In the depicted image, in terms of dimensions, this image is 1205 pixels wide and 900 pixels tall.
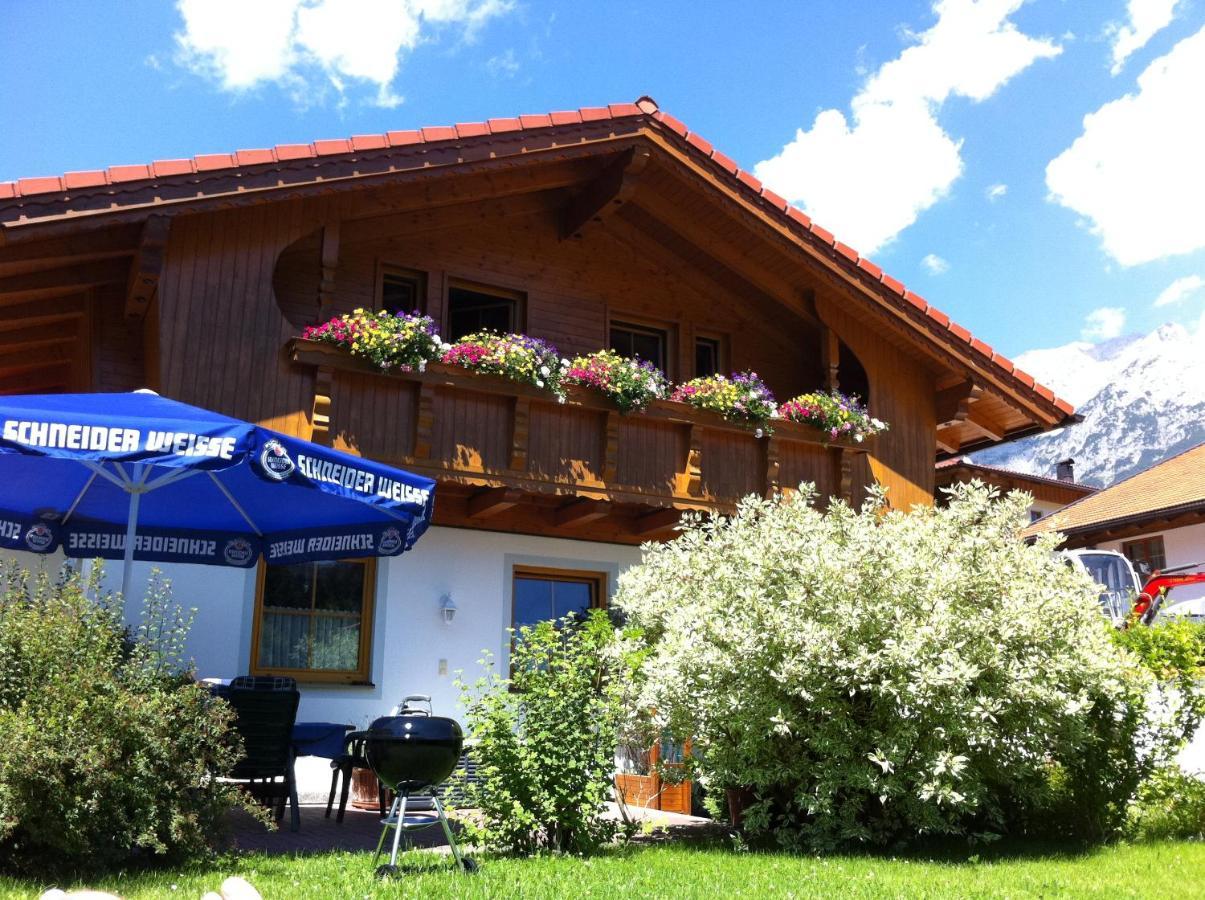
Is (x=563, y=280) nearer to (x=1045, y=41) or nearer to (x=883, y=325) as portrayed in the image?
(x=883, y=325)

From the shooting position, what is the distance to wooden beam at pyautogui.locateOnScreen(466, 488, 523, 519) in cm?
1041

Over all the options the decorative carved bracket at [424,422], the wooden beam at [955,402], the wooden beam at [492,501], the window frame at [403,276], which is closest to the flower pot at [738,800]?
the wooden beam at [492,501]

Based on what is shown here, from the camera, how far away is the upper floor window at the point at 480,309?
11891 mm

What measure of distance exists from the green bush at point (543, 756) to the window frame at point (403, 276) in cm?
553

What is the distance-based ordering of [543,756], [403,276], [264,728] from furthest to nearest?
[403,276] < [264,728] < [543,756]

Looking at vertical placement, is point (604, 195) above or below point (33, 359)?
above

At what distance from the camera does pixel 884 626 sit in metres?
6.93

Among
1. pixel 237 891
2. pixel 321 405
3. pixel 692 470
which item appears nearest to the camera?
pixel 237 891

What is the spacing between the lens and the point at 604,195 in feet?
39.0

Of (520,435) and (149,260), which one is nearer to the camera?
(149,260)

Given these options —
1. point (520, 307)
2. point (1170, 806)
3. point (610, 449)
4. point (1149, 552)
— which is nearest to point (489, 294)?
point (520, 307)

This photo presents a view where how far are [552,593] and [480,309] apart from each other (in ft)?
10.5

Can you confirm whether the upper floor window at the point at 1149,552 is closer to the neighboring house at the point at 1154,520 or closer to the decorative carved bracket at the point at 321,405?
the neighboring house at the point at 1154,520

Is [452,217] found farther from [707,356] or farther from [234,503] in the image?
[234,503]
